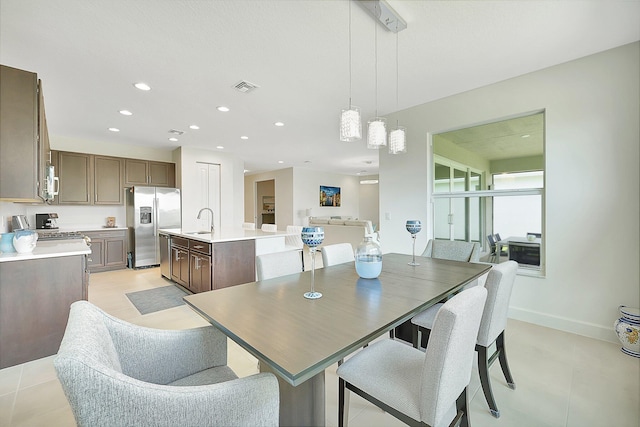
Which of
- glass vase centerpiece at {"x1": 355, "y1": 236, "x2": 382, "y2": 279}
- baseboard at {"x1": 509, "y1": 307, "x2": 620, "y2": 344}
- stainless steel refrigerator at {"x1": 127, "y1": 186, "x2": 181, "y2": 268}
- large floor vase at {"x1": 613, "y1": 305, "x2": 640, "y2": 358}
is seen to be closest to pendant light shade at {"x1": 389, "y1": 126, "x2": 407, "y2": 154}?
Result: glass vase centerpiece at {"x1": 355, "y1": 236, "x2": 382, "y2": 279}

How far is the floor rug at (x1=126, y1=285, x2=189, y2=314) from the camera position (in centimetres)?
341

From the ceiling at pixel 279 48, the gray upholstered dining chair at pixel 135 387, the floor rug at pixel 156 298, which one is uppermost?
the ceiling at pixel 279 48

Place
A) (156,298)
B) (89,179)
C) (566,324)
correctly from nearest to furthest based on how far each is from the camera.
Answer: (566,324) → (156,298) → (89,179)

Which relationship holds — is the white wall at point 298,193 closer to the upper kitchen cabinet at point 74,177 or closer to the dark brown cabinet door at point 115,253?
the dark brown cabinet door at point 115,253

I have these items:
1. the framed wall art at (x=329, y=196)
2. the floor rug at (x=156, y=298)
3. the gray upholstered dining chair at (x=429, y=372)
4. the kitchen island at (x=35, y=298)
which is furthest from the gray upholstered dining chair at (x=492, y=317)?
the framed wall art at (x=329, y=196)

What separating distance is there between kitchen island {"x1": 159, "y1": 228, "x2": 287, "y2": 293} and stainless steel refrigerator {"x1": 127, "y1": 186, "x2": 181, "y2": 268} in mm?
1836

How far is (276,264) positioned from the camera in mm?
1954

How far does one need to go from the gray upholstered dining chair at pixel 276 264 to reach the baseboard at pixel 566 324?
8.66ft

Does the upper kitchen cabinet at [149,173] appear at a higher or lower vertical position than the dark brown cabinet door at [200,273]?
higher

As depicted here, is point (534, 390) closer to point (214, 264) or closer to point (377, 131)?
point (377, 131)

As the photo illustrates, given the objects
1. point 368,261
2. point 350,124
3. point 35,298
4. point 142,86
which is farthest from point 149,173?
point 368,261

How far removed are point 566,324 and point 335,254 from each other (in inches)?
97.5

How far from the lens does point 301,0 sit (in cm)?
189

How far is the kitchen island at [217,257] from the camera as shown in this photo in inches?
134
